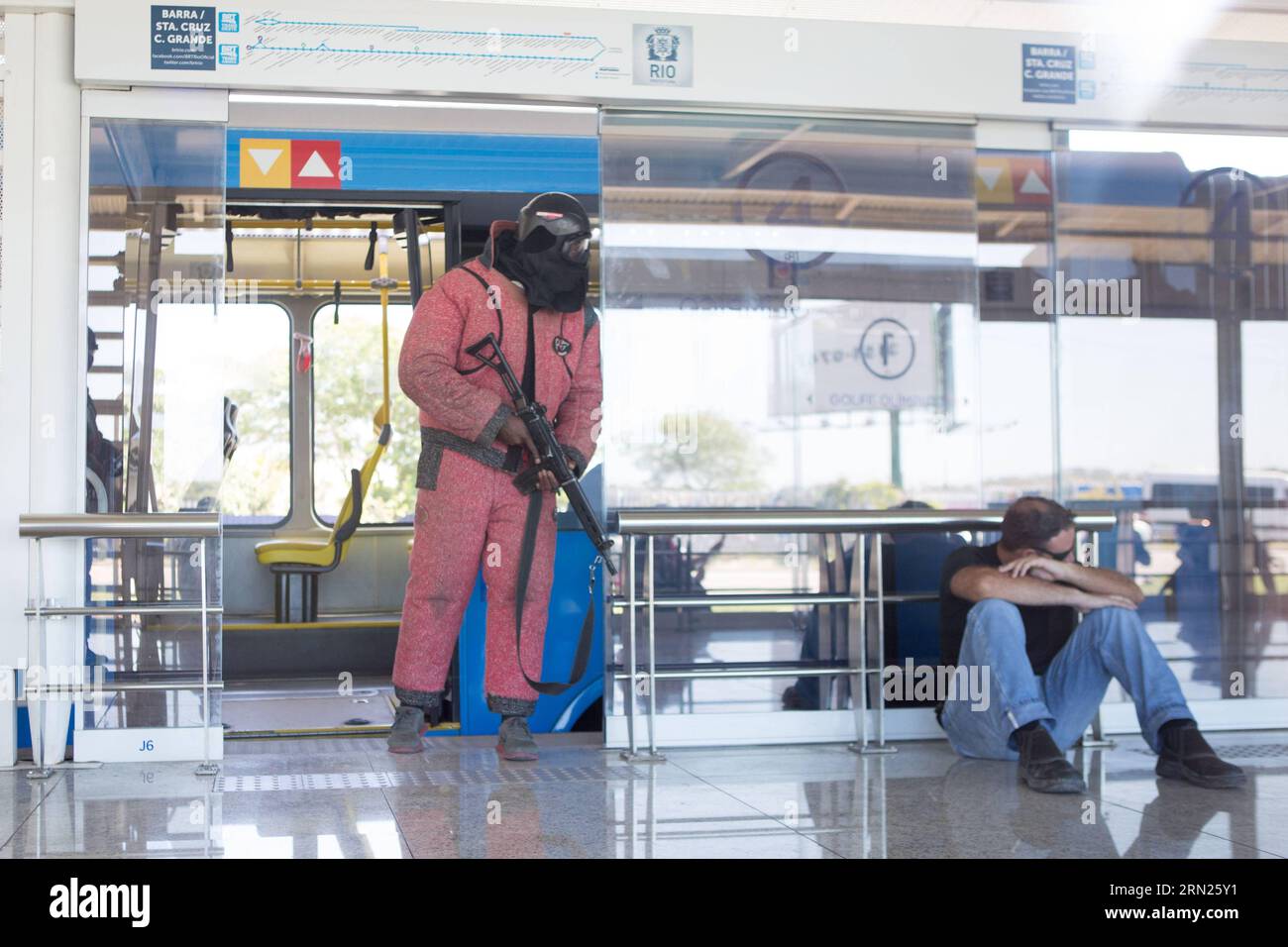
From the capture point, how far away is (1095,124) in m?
5.67

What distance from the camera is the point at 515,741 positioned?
15.8 feet

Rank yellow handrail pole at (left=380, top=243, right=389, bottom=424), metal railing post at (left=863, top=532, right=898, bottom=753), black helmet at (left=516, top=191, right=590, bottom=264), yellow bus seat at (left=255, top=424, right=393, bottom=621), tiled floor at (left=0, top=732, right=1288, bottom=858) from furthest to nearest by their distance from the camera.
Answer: yellow bus seat at (left=255, top=424, right=393, bottom=621), yellow handrail pole at (left=380, top=243, right=389, bottom=424), metal railing post at (left=863, top=532, right=898, bottom=753), black helmet at (left=516, top=191, right=590, bottom=264), tiled floor at (left=0, top=732, right=1288, bottom=858)

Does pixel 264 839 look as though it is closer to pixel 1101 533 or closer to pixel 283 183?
pixel 283 183

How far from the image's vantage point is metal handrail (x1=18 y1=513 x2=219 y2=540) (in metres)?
4.70

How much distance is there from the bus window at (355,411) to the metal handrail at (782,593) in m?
3.86

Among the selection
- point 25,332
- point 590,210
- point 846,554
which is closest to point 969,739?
point 846,554

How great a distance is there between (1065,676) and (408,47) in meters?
3.26

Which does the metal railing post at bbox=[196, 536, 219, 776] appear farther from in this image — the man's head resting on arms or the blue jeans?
the man's head resting on arms

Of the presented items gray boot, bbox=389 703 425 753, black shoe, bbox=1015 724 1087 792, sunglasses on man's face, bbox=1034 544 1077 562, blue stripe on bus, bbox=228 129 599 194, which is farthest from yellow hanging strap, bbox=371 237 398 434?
black shoe, bbox=1015 724 1087 792

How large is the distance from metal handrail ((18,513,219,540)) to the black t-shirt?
2.62 m

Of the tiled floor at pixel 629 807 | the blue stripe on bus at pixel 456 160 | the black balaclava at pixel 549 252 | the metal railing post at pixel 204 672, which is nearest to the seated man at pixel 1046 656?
the tiled floor at pixel 629 807

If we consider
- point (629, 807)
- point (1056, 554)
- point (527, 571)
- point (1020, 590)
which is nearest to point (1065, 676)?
point (1020, 590)

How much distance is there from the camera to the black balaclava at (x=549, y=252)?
4867 millimetres

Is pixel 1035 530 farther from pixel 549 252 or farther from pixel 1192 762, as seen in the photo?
pixel 549 252
